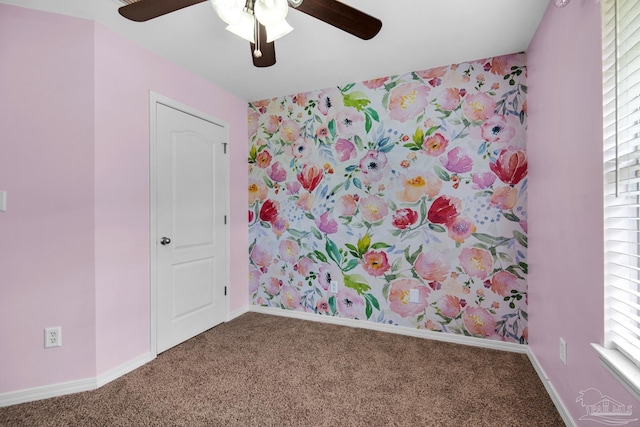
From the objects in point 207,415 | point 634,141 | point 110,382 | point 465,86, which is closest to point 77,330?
point 110,382

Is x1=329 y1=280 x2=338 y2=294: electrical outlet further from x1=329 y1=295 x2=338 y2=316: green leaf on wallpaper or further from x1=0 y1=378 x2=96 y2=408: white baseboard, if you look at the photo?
x1=0 y1=378 x2=96 y2=408: white baseboard

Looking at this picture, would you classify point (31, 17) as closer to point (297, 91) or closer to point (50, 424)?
point (297, 91)

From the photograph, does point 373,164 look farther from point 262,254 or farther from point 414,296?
point 262,254

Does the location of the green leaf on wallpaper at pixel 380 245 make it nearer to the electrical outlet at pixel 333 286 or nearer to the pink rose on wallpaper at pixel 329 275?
the pink rose on wallpaper at pixel 329 275

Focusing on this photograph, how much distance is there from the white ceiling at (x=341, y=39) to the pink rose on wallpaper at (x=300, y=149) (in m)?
0.57

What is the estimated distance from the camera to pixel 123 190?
210cm

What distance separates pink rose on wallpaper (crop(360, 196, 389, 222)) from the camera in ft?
9.02

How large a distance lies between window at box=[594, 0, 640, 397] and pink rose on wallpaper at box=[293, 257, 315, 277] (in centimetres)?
222

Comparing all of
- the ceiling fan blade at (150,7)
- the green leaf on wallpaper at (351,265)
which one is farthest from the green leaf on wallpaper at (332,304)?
the ceiling fan blade at (150,7)

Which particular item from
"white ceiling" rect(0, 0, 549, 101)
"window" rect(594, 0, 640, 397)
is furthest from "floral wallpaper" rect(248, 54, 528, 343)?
"window" rect(594, 0, 640, 397)

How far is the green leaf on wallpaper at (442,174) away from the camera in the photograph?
2535mm

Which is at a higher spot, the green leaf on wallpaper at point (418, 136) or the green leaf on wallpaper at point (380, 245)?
the green leaf on wallpaper at point (418, 136)

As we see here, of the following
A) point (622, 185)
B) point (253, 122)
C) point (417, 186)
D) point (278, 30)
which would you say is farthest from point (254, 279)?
point (622, 185)

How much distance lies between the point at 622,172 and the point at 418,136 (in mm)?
1595
